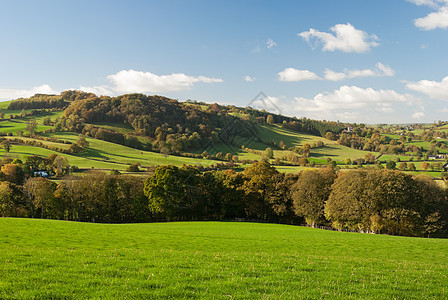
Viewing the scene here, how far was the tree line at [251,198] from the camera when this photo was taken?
50.5m

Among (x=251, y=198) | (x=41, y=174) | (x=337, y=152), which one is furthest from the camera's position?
(x=337, y=152)

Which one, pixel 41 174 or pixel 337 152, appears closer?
pixel 41 174

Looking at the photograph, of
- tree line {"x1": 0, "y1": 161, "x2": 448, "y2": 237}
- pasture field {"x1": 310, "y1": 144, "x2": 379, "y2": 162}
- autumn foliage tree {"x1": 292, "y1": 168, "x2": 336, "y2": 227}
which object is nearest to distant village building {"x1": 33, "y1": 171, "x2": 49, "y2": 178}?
tree line {"x1": 0, "y1": 161, "x2": 448, "y2": 237}

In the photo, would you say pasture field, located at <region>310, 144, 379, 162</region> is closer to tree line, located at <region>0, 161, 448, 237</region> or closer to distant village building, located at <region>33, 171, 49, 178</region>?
tree line, located at <region>0, 161, 448, 237</region>

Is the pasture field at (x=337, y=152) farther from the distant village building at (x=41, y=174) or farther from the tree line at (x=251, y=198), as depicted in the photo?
the distant village building at (x=41, y=174)

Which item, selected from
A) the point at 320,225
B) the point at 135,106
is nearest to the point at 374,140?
the point at 320,225

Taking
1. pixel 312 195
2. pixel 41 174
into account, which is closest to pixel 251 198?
pixel 312 195

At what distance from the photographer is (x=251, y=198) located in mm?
68812

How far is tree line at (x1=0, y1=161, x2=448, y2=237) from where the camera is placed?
5053cm

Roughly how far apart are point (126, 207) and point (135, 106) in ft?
358

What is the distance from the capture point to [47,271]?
8648 mm

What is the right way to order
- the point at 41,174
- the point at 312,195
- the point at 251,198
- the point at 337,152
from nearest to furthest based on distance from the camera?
the point at 312,195 < the point at 251,198 < the point at 41,174 < the point at 337,152

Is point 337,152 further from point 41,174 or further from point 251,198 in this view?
point 41,174

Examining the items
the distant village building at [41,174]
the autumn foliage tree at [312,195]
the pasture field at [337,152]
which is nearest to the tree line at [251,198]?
the autumn foliage tree at [312,195]
